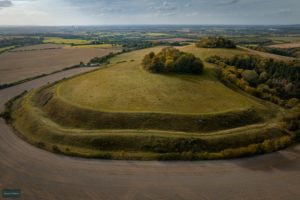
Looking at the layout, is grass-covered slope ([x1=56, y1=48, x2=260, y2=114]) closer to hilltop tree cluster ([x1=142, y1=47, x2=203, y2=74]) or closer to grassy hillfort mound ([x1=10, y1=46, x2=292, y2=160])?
grassy hillfort mound ([x1=10, y1=46, x2=292, y2=160])

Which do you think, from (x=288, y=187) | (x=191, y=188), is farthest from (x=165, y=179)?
(x=288, y=187)

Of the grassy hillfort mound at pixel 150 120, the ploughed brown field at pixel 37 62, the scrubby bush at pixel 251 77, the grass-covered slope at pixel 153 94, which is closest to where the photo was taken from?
the grassy hillfort mound at pixel 150 120

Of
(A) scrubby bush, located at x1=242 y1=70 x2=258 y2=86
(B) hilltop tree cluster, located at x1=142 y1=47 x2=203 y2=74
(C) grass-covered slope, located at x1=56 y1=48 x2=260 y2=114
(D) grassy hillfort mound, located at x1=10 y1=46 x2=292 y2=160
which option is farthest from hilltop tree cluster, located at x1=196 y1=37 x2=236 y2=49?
(D) grassy hillfort mound, located at x1=10 y1=46 x2=292 y2=160

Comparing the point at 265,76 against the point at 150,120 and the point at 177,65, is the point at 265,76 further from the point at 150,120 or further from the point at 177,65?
the point at 150,120

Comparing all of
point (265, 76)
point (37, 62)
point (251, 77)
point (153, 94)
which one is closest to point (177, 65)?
point (153, 94)

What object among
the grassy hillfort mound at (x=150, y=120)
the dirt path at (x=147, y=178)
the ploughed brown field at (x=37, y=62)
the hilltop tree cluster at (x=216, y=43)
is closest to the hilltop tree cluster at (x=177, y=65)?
the grassy hillfort mound at (x=150, y=120)

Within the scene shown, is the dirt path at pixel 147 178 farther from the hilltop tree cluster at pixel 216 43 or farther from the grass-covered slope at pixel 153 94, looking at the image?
the hilltop tree cluster at pixel 216 43

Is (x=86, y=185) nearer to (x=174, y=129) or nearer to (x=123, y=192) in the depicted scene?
(x=123, y=192)
